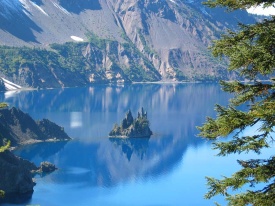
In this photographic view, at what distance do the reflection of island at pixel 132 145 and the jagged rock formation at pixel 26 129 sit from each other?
1758 centimetres

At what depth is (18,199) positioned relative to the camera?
320 feet

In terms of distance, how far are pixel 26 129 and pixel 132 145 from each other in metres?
35.5

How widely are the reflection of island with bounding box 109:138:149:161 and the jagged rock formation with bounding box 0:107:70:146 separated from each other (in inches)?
692

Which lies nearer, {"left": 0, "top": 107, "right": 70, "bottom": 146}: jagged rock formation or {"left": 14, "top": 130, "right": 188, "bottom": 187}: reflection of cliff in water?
{"left": 14, "top": 130, "right": 188, "bottom": 187}: reflection of cliff in water

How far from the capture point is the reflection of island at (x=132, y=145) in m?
153

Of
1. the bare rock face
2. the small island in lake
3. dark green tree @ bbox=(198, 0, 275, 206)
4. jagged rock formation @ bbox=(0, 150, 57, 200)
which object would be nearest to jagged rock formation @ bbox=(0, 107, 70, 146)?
the small island in lake

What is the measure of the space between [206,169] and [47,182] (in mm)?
39716

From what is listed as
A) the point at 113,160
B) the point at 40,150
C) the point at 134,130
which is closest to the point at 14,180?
the point at 113,160

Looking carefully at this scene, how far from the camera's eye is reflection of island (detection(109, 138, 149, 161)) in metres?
153

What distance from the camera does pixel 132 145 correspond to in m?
166

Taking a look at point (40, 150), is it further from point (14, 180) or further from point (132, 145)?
point (14, 180)

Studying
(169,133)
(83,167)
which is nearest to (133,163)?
(83,167)

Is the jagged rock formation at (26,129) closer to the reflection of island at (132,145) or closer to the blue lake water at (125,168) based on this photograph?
the blue lake water at (125,168)

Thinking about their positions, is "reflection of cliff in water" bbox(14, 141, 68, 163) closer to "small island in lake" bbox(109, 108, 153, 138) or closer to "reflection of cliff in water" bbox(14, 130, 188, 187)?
"reflection of cliff in water" bbox(14, 130, 188, 187)
